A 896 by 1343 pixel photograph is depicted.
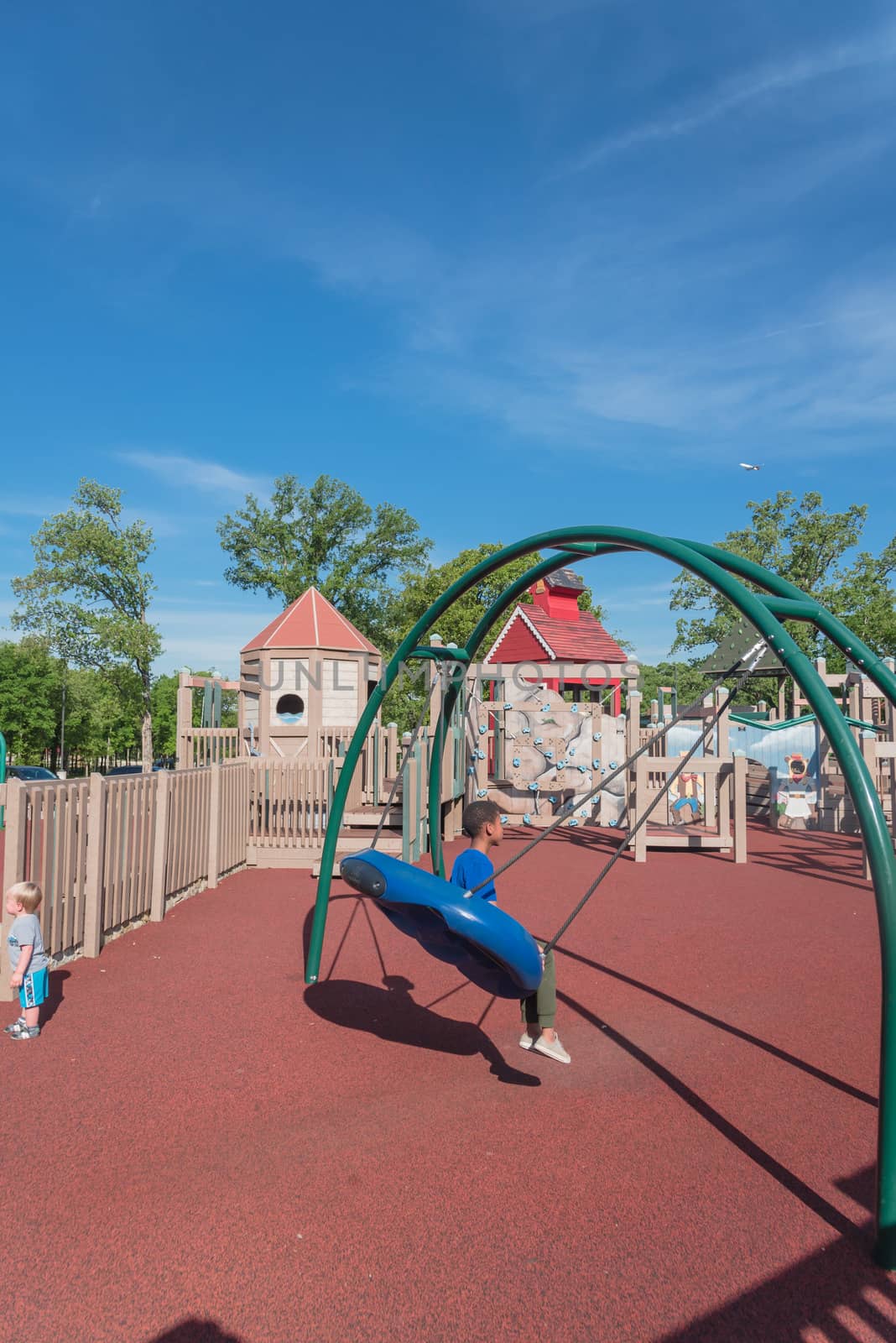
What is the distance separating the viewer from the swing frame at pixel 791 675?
10.6ft

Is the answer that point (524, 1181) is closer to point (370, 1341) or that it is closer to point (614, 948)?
point (370, 1341)

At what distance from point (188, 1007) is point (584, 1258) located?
12.0 ft

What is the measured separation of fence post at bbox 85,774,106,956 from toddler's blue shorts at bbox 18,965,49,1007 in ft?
5.42

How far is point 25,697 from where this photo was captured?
43562mm

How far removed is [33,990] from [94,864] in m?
1.75

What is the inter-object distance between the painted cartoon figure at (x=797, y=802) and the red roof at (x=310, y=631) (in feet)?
34.5

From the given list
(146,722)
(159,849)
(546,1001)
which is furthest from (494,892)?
(146,722)

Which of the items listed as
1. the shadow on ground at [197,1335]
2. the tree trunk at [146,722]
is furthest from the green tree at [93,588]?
the shadow on ground at [197,1335]

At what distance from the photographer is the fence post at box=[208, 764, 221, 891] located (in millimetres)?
9938

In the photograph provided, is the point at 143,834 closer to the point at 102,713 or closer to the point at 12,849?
the point at 12,849

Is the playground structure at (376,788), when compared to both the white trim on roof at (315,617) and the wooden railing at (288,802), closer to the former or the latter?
the wooden railing at (288,802)

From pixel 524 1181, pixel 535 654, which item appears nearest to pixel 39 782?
pixel 524 1181

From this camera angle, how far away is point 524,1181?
143 inches

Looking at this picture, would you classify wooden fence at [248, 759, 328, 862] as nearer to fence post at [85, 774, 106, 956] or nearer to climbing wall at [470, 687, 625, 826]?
fence post at [85, 774, 106, 956]
